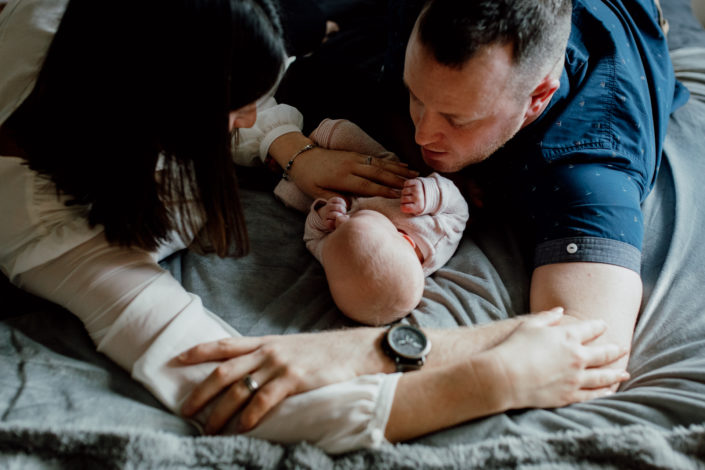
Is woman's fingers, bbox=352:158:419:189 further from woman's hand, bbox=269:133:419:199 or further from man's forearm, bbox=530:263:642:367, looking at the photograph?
man's forearm, bbox=530:263:642:367

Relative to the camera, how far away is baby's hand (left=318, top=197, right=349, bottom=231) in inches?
40.8

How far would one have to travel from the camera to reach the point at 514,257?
43.5 inches

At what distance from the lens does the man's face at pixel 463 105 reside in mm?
916

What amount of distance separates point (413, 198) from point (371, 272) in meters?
0.19

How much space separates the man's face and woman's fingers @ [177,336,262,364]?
53 centimetres

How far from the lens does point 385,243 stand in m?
0.94

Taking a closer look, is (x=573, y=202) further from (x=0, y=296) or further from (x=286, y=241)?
(x=0, y=296)

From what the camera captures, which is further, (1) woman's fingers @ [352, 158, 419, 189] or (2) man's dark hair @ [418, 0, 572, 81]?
(1) woman's fingers @ [352, 158, 419, 189]

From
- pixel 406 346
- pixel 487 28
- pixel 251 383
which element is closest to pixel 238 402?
pixel 251 383

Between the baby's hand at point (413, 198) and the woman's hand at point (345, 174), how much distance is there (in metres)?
0.08

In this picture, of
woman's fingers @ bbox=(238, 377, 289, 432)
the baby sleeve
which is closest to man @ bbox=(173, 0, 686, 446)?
woman's fingers @ bbox=(238, 377, 289, 432)

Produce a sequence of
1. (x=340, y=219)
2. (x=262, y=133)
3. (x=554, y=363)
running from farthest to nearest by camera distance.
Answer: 1. (x=262, y=133)
2. (x=340, y=219)
3. (x=554, y=363)

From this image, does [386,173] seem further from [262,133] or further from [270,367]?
[270,367]

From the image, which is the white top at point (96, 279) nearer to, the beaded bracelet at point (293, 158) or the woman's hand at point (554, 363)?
the woman's hand at point (554, 363)
